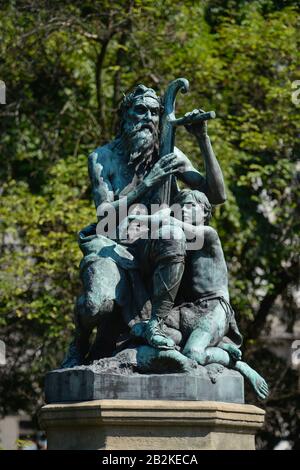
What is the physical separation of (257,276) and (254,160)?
1.91 m

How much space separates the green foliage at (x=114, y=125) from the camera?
18641 millimetres

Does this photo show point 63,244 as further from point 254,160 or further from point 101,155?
point 101,155

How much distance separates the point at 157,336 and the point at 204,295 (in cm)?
75

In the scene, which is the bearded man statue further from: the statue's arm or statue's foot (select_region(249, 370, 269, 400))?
statue's foot (select_region(249, 370, 269, 400))

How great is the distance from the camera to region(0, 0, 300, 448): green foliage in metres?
18.6

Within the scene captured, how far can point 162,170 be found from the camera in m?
10.2

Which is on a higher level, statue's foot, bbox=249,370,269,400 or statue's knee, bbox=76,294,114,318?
statue's knee, bbox=76,294,114,318

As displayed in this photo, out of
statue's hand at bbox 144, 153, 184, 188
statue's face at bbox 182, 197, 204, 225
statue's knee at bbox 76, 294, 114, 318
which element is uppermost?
statue's hand at bbox 144, 153, 184, 188

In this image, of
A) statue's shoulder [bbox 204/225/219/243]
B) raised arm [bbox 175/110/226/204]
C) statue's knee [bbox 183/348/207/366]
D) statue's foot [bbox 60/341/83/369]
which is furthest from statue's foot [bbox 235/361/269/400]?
raised arm [bbox 175/110/226/204]

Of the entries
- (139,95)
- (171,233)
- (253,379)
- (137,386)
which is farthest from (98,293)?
(139,95)

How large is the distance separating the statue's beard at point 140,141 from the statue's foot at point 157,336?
62.6 inches

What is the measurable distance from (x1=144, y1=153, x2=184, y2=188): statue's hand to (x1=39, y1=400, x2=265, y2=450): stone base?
6.34 feet

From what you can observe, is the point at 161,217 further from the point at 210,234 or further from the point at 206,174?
the point at 206,174
